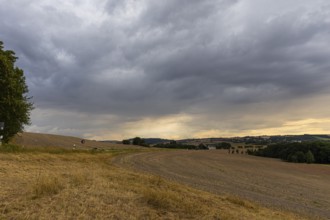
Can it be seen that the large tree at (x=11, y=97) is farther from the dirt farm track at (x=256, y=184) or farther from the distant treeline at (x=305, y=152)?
the distant treeline at (x=305, y=152)

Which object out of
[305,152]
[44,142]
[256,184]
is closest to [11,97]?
[256,184]

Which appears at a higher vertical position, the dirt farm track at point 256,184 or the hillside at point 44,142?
the hillside at point 44,142

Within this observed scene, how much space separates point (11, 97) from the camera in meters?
41.4

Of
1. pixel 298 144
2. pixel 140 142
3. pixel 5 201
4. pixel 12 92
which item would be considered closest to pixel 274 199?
pixel 5 201

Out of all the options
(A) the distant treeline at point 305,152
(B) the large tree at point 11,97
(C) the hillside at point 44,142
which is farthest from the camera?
(A) the distant treeline at point 305,152

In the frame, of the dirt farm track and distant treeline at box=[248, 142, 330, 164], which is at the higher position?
distant treeline at box=[248, 142, 330, 164]

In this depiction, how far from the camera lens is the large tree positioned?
40.7 m

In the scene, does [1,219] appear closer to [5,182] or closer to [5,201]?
[5,201]

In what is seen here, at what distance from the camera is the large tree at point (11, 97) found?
40656mm

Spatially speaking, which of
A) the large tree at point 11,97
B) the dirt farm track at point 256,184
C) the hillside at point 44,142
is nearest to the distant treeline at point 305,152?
the dirt farm track at point 256,184

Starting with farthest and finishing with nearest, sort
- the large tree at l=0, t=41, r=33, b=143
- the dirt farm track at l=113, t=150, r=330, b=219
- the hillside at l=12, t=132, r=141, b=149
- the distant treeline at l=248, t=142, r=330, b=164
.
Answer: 1. the distant treeline at l=248, t=142, r=330, b=164
2. the hillside at l=12, t=132, r=141, b=149
3. the large tree at l=0, t=41, r=33, b=143
4. the dirt farm track at l=113, t=150, r=330, b=219

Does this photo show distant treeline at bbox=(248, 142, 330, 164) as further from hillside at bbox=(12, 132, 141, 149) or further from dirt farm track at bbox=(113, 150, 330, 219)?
hillside at bbox=(12, 132, 141, 149)

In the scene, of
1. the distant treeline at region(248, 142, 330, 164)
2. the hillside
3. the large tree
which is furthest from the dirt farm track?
the distant treeline at region(248, 142, 330, 164)

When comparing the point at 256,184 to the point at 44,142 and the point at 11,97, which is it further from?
the point at 44,142
